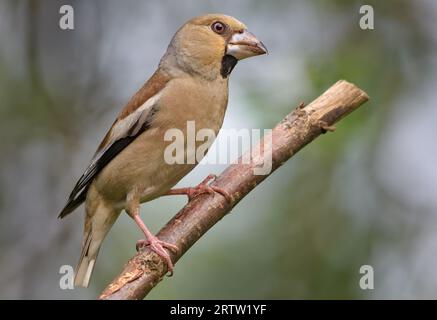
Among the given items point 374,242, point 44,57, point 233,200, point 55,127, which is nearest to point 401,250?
point 374,242

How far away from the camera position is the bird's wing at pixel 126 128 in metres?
5.33

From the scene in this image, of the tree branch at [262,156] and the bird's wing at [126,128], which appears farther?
the bird's wing at [126,128]

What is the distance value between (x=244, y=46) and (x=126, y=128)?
1.01m

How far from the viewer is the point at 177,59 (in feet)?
18.4

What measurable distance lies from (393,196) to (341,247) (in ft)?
2.15

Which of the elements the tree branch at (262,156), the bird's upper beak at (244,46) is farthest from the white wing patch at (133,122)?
the tree branch at (262,156)

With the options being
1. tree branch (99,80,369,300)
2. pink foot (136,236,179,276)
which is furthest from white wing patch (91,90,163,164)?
pink foot (136,236,179,276)

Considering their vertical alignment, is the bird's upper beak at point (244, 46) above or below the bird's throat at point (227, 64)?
above

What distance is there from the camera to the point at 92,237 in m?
5.55

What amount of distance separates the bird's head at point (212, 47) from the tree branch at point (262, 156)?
724mm

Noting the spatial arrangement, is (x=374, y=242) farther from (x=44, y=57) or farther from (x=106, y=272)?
(x=44, y=57)

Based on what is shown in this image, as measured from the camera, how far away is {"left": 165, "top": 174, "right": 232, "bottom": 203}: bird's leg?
4.88m

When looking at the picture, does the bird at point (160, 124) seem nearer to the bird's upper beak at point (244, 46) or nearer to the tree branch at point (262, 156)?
the bird's upper beak at point (244, 46)

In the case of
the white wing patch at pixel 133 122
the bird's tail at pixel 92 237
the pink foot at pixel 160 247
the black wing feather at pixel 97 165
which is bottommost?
the pink foot at pixel 160 247
